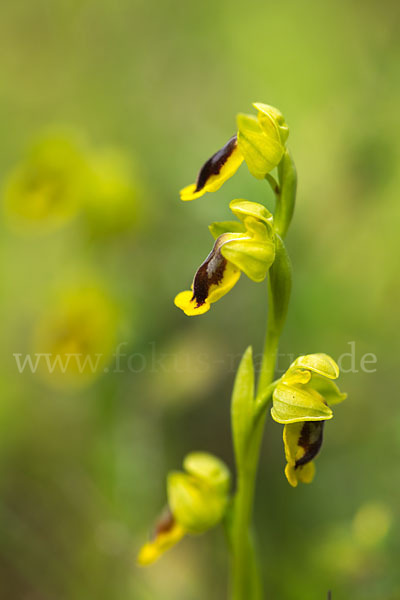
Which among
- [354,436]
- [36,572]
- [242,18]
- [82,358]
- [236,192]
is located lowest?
[36,572]

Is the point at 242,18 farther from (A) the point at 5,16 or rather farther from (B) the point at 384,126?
(B) the point at 384,126

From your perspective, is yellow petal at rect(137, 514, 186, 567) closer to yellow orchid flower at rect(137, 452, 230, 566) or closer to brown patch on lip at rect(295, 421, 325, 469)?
yellow orchid flower at rect(137, 452, 230, 566)

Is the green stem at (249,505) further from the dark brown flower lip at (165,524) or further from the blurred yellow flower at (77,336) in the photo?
the blurred yellow flower at (77,336)

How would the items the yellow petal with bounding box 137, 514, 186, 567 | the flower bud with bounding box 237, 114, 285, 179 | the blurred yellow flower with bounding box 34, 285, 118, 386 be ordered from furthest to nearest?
1. the blurred yellow flower with bounding box 34, 285, 118, 386
2. the yellow petal with bounding box 137, 514, 186, 567
3. the flower bud with bounding box 237, 114, 285, 179

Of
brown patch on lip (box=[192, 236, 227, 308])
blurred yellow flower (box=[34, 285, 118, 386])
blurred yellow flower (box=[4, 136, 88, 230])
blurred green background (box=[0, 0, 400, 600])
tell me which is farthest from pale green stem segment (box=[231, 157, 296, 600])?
blurred yellow flower (box=[4, 136, 88, 230])

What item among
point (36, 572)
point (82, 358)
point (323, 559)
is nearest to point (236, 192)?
point (82, 358)

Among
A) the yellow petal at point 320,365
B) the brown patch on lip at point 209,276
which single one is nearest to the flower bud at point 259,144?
the brown patch on lip at point 209,276
